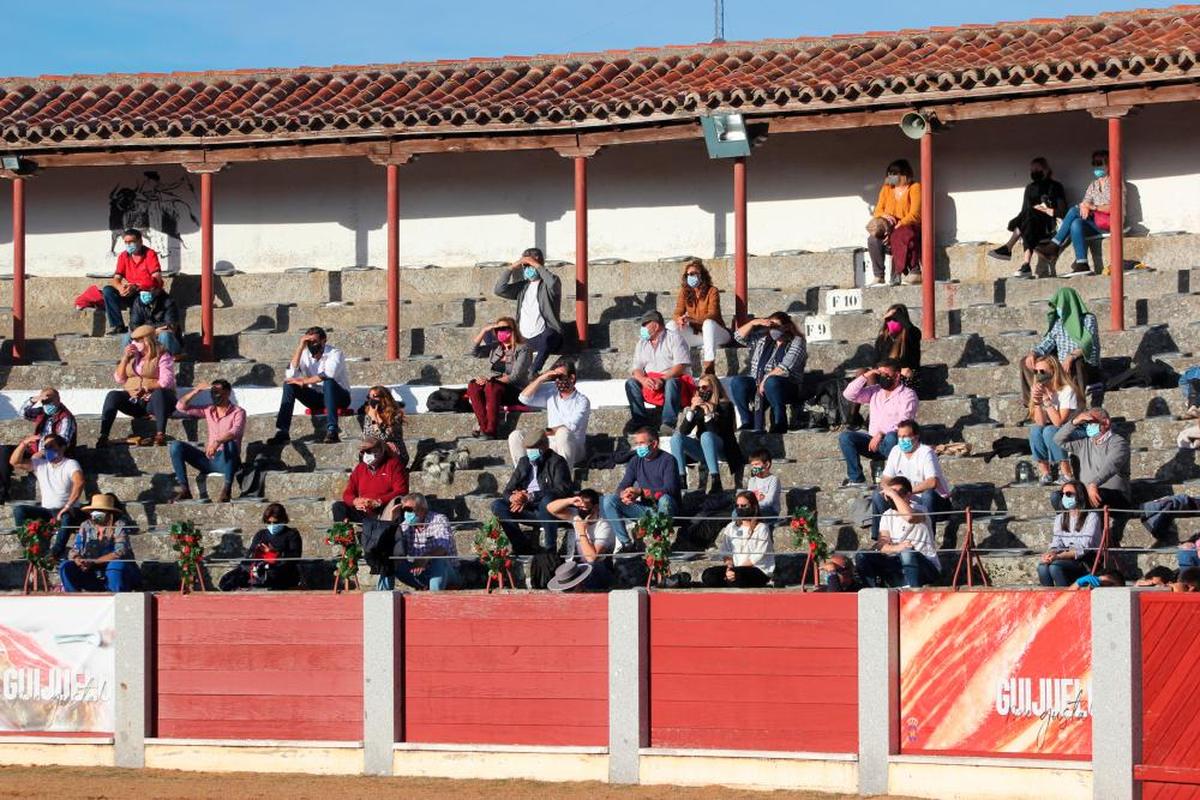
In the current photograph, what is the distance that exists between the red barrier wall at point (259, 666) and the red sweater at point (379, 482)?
160 cm

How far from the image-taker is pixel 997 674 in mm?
14141

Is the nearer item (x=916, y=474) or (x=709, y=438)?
(x=916, y=474)

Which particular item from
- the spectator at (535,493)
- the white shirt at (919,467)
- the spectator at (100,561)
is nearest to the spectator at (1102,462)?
the white shirt at (919,467)

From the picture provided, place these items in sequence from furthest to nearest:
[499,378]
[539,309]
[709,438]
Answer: [539,309], [499,378], [709,438]

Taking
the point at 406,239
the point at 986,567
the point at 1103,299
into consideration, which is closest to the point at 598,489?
the point at 986,567

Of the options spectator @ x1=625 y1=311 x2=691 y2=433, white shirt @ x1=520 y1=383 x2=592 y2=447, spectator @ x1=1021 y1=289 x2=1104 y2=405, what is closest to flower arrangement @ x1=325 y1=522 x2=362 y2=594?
white shirt @ x1=520 y1=383 x2=592 y2=447

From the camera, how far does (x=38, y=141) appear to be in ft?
76.8

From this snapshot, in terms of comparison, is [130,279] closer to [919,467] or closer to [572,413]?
[572,413]

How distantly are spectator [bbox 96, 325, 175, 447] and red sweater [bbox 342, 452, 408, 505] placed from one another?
114 inches

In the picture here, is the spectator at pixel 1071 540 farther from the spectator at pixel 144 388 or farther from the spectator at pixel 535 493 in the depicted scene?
the spectator at pixel 144 388

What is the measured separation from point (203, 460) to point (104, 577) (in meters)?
1.93

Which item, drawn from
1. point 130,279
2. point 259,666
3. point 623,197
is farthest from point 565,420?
point 130,279

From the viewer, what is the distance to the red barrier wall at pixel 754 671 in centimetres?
1475

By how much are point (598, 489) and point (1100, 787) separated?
5.63 metres
